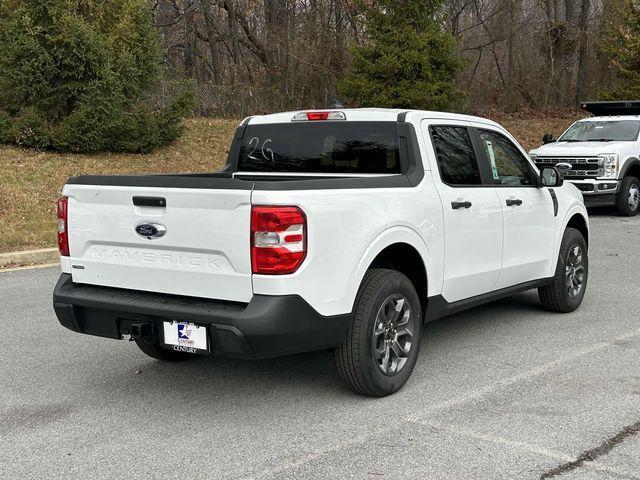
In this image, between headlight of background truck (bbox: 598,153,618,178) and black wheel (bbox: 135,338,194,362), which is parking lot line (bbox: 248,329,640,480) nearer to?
black wheel (bbox: 135,338,194,362)

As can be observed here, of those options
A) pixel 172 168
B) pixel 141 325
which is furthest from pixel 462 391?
pixel 172 168

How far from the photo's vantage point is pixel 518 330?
641cm

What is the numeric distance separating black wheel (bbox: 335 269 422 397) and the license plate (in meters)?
0.83

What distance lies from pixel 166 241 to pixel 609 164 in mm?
11914

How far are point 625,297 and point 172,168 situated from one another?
38.1ft

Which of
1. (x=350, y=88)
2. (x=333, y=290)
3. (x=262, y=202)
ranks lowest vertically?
(x=333, y=290)

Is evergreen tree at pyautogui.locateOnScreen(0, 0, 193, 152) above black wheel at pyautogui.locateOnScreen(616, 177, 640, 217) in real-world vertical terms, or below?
above

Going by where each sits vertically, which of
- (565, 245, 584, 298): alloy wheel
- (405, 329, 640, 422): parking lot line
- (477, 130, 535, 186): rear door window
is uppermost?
(477, 130, 535, 186): rear door window

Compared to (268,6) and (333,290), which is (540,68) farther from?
(333,290)

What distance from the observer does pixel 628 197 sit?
48.5 feet

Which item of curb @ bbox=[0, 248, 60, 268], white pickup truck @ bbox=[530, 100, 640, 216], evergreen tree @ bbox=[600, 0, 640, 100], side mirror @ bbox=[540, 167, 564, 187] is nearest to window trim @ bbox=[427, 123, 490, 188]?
side mirror @ bbox=[540, 167, 564, 187]

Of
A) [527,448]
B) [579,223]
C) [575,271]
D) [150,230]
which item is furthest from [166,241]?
[579,223]

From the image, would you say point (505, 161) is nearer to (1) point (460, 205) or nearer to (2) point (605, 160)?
(1) point (460, 205)

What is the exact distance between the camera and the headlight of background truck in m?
14.3
